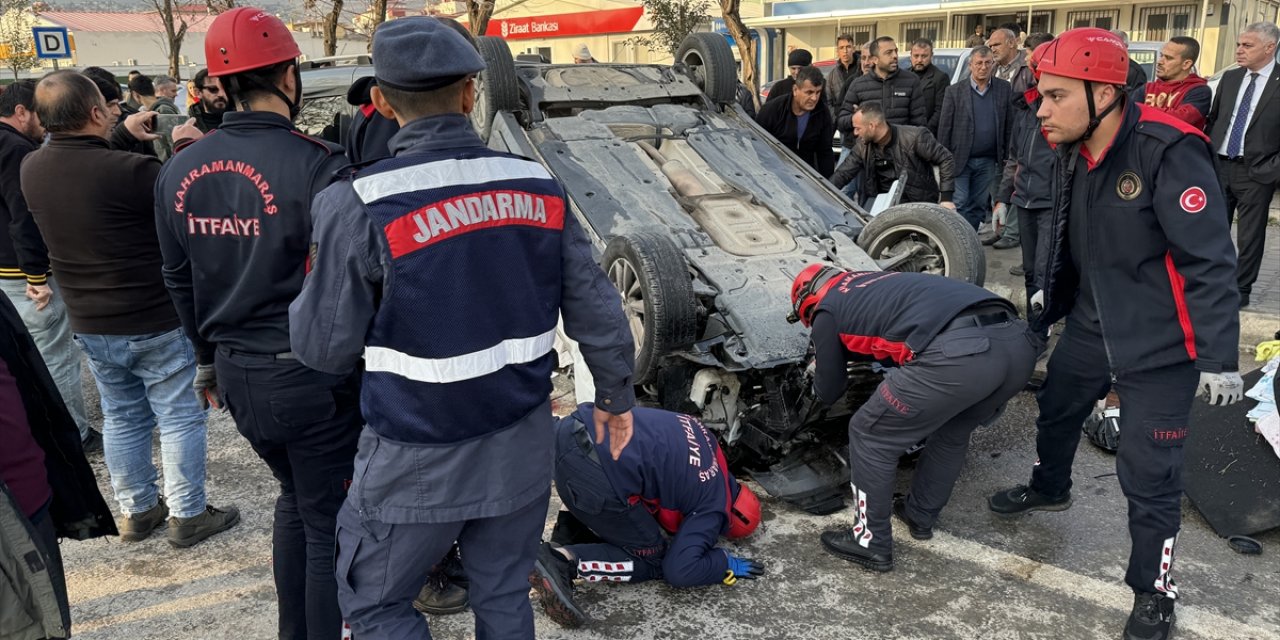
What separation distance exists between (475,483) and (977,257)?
3127 mm

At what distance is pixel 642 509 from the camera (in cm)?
309

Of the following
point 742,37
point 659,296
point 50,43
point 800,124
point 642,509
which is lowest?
point 642,509

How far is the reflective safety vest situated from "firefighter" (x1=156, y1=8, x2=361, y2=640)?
53cm

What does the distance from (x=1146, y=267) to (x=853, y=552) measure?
142 cm

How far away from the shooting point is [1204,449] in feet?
12.7

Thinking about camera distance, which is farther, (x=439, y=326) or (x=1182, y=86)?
(x=1182, y=86)

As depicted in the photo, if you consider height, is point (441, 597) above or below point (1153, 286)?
below

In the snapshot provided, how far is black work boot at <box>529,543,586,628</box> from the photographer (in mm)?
2904

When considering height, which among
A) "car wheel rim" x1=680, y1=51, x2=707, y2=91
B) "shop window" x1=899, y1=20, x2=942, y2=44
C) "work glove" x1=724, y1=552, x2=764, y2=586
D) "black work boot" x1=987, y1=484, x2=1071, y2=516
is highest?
"car wheel rim" x1=680, y1=51, x2=707, y2=91

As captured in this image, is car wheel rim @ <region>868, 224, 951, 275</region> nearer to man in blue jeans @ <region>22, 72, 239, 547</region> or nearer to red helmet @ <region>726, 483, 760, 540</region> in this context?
red helmet @ <region>726, 483, 760, 540</region>

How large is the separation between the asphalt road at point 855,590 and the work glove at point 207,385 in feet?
2.54

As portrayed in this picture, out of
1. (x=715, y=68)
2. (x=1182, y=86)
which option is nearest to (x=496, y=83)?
(x=715, y=68)

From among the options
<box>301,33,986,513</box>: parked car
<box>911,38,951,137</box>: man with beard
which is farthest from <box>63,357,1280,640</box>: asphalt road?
<box>911,38,951,137</box>: man with beard

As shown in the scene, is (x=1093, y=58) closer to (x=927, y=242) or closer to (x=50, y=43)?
(x=927, y=242)
